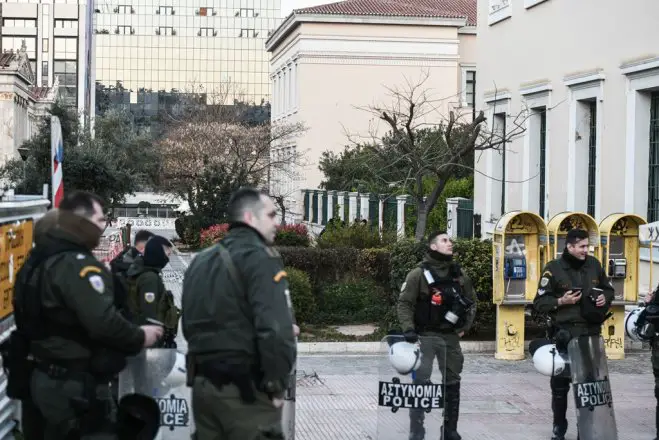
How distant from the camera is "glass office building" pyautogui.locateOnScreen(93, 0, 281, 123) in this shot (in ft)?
512

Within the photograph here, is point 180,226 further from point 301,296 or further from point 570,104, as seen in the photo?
point 301,296

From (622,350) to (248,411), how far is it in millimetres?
10750

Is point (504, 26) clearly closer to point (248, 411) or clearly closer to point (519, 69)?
point (519, 69)

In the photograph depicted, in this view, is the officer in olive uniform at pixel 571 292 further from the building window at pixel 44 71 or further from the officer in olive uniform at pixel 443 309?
the building window at pixel 44 71

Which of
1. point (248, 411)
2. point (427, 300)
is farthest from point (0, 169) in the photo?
point (248, 411)

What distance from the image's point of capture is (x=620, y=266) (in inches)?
615

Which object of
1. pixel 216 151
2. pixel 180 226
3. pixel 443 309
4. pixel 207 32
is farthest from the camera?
pixel 207 32

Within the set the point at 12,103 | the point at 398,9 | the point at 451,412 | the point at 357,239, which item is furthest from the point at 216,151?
the point at 12,103

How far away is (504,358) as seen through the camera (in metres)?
15.5

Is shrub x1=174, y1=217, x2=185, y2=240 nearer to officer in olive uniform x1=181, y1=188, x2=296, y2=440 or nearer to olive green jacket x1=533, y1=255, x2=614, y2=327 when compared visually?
olive green jacket x1=533, y1=255, x2=614, y2=327

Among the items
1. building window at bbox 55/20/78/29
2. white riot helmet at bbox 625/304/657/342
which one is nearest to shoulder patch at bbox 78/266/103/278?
white riot helmet at bbox 625/304/657/342

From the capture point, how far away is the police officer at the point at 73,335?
6.26 meters

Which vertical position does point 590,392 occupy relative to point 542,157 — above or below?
below

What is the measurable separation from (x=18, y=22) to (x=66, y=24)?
7.09 m
